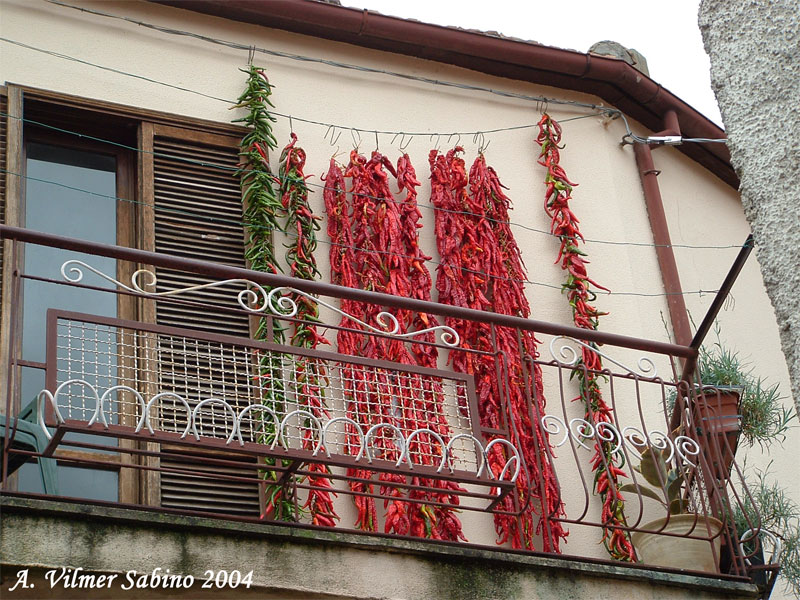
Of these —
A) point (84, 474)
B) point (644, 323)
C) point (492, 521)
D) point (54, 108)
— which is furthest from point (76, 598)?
point (644, 323)

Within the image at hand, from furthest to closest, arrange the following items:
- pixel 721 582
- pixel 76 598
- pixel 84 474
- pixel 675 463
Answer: pixel 675 463
pixel 84 474
pixel 721 582
pixel 76 598

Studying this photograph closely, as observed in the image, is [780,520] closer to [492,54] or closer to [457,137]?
[457,137]

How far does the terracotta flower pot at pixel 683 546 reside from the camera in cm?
638

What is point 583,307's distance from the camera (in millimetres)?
7762

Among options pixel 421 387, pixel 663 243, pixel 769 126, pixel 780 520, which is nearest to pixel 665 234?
pixel 663 243

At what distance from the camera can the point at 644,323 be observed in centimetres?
806

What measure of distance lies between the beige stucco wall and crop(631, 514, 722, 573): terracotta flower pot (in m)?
0.60

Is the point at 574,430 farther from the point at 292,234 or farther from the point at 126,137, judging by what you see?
the point at 126,137

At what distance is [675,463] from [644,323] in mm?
1442

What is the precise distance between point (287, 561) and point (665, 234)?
441 cm

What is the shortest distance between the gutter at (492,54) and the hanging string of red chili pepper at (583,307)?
1.36 feet

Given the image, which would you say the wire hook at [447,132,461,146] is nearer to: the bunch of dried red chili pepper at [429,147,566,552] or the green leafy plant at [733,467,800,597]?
the bunch of dried red chili pepper at [429,147,566,552]

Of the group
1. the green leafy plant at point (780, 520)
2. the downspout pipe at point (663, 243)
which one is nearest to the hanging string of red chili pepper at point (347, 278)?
the green leafy plant at point (780, 520)

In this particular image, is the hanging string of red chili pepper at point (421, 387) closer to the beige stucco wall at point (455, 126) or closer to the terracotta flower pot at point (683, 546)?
the beige stucco wall at point (455, 126)
